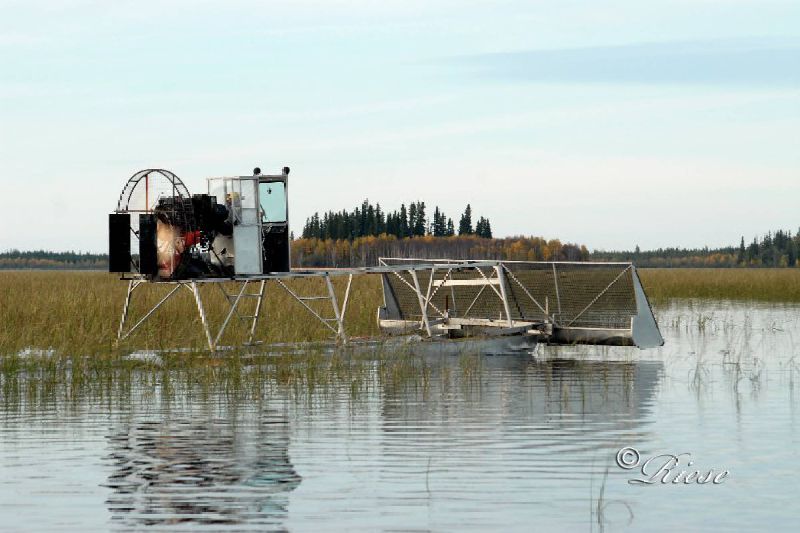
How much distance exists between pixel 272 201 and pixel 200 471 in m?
10.4

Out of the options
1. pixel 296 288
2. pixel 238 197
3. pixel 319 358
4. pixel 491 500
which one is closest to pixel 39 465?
pixel 491 500

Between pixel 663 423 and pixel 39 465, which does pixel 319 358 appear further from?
pixel 39 465

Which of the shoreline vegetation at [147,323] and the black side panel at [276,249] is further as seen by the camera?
the black side panel at [276,249]

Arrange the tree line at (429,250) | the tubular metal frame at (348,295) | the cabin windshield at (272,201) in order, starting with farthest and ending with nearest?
the tree line at (429,250) → the cabin windshield at (272,201) → the tubular metal frame at (348,295)

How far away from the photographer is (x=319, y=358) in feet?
66.4

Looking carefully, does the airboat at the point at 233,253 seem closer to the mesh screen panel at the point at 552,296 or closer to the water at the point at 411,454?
the mesh screen panel at the point at 552,296

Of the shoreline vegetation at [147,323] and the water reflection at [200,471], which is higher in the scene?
the shoreline vegetation at [147,323]

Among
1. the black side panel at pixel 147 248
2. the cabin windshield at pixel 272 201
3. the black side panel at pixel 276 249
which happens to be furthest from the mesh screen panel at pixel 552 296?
the black side panel at pixel 147 248

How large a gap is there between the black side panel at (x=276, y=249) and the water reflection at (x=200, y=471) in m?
6.69

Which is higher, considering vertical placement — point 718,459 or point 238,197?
point 238,197

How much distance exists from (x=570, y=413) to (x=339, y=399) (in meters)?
3.37

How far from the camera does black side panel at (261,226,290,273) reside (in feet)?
72.0

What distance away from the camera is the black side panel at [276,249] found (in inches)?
864

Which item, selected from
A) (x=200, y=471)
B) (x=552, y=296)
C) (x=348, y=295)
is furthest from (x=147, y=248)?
(x=552, y=296)
